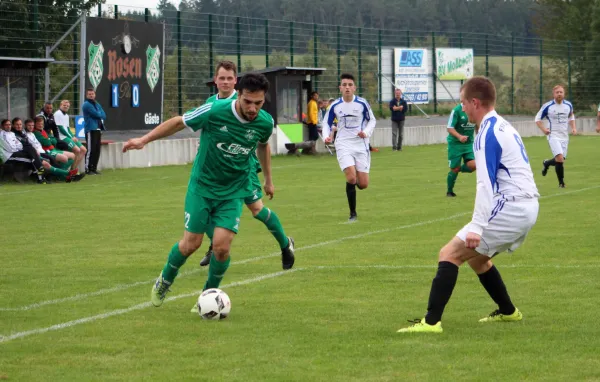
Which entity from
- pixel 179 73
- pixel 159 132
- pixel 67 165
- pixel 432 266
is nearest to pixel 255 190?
pixel 432 266

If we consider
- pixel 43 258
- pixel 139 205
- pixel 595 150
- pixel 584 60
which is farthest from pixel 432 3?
pixel 43 258

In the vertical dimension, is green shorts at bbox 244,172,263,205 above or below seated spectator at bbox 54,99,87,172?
below

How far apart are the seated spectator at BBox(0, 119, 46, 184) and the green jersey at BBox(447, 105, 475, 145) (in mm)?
9232

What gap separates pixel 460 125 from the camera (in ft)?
59.4

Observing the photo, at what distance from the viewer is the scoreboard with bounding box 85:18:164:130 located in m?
27.3

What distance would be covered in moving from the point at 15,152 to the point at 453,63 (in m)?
27.9

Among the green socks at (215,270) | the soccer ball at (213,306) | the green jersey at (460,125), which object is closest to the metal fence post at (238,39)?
the green jersey at (460,125)

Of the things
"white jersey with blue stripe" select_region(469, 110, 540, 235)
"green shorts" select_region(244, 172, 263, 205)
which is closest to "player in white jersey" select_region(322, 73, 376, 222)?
"green shorts" select_region(244, 172, 263, 205)

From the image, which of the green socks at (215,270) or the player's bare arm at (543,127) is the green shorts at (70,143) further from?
the green socks at (215,270)

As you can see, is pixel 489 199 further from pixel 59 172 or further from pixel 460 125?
pixel 59 172

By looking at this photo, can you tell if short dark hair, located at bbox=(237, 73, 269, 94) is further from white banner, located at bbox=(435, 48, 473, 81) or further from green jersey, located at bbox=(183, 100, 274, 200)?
white banner, located at bbox=(435, 48, 473, 81)

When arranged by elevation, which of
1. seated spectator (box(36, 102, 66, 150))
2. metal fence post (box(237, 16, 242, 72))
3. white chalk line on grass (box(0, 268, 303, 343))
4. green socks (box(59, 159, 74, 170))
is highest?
metal fence post (box(237, 16, 242, 72))

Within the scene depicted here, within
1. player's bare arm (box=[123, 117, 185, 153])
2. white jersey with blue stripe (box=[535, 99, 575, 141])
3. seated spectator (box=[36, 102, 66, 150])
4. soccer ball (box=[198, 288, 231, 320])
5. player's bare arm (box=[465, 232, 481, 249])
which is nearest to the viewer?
player's bare arm (box=[465, 232, 481, 249])

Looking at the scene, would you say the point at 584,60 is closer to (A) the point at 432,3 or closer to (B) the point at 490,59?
(B) the point at 490,59
